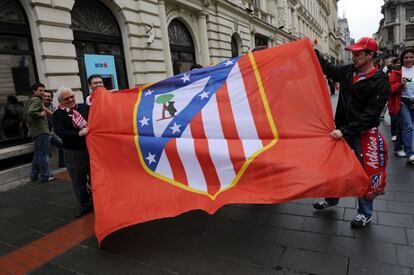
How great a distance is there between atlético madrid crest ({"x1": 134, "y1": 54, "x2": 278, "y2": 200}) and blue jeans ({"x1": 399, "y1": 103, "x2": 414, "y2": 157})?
3.66 meters

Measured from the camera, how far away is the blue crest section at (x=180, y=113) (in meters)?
3.28

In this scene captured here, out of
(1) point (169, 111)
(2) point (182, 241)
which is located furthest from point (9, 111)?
(2) point (182, 241)

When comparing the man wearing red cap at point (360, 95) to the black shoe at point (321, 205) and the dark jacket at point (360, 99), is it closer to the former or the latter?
the dark jacket at point (360, 99)

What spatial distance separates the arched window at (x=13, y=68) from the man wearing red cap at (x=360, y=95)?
6.54m

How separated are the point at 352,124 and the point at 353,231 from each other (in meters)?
1.15

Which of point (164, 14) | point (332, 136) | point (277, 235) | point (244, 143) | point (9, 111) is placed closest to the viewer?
point (332, 136)

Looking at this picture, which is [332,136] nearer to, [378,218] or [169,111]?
[378,218]

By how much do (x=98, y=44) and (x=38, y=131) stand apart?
14.0 feet

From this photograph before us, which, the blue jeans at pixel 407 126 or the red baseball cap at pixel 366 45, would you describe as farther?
the blue jeans at pixel 407 126

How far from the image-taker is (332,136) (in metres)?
2.80

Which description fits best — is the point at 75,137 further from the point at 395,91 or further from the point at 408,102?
the point at 408,102

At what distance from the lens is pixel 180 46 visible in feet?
44.4

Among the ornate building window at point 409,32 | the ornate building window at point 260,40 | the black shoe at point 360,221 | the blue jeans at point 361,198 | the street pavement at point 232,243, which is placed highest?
the ornate building window at point 409,32

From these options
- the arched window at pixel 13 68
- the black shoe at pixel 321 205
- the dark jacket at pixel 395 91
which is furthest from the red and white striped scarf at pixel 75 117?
the dark jacket at pixel 395 91
